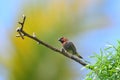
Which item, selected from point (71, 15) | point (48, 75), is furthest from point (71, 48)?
point (71, 15)

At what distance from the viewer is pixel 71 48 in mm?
2498

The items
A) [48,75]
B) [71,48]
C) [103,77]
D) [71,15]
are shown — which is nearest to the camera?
[103,77]

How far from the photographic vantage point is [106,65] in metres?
1.49

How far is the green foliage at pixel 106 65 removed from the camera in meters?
1.47

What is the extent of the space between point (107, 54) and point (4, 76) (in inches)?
93.7

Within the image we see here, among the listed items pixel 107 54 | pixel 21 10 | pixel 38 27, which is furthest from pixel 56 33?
pixel 107 54

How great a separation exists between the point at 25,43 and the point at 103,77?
95.7 inches

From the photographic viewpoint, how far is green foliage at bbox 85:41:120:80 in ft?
4.83

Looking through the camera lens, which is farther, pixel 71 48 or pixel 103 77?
pixel 71 48

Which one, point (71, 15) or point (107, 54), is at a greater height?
point (71, 15)

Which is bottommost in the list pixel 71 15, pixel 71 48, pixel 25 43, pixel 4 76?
pixel 71 48

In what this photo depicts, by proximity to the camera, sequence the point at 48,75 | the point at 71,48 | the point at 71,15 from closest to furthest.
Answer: the point at 71,48, the point at 48,75, the point at 71,15

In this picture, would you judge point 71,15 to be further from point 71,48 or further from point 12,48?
point 71,48

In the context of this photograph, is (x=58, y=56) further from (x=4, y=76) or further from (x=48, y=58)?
(x=4, y=76)
